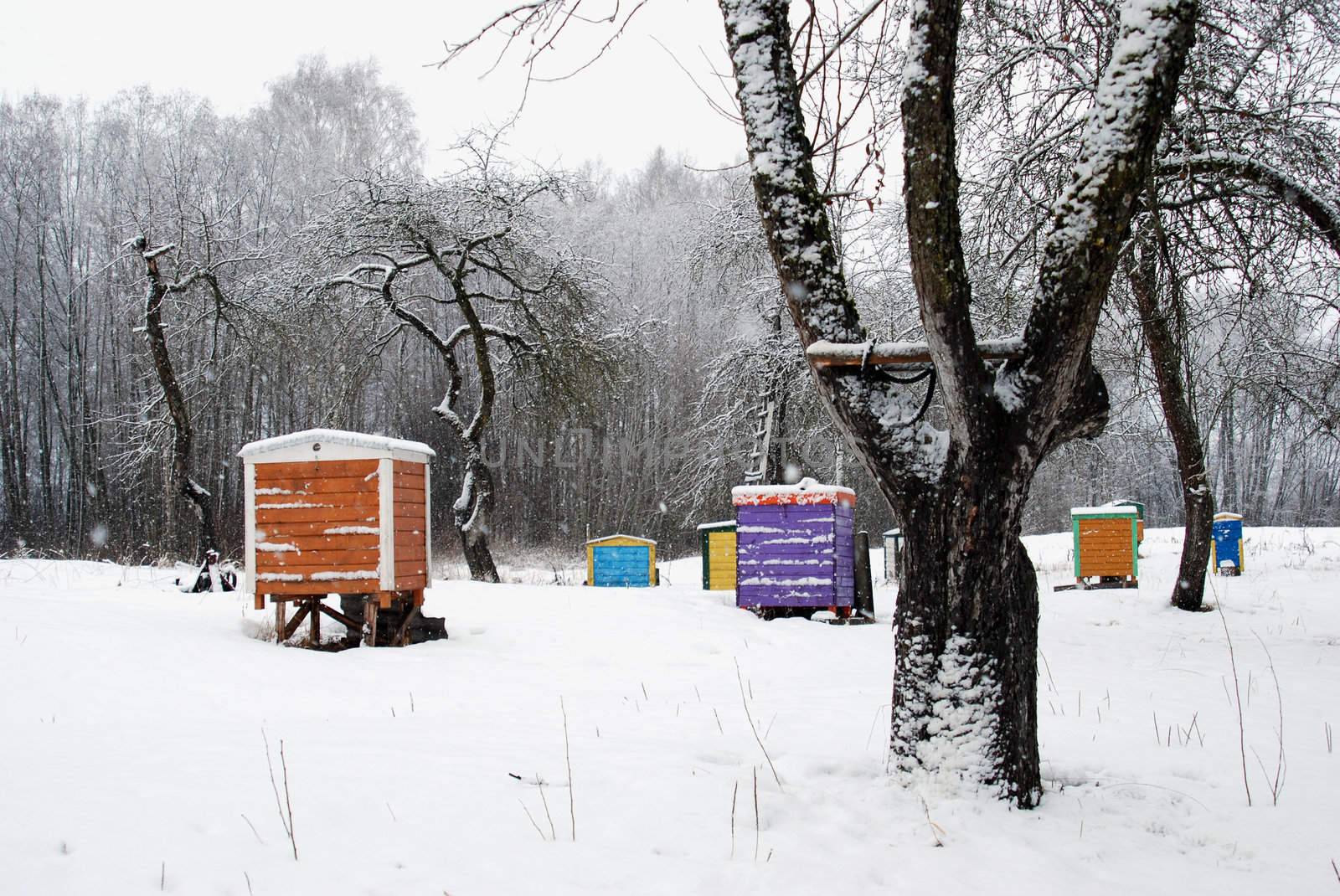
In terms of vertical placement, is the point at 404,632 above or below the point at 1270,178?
below

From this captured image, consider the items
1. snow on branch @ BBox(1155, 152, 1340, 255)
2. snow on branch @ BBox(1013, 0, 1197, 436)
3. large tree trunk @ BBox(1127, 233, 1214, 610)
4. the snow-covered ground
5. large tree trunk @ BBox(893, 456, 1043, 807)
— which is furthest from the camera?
large tree trunk @ BBox(1127, 233, 1214, 610)

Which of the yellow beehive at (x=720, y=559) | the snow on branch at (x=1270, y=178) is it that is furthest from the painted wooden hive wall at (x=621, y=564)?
the snow on branch at (x=1270, y=178)

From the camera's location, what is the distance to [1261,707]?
199 inches

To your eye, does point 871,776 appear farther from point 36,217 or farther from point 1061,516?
point 1061,516

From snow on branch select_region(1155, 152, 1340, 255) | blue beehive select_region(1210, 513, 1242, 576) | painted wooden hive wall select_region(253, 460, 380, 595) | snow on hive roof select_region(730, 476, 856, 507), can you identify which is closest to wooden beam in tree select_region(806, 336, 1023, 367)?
snow on branch select_region(1155, 152, 1340, 255)

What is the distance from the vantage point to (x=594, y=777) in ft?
10.8

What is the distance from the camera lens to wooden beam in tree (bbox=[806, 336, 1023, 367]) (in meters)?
3.05

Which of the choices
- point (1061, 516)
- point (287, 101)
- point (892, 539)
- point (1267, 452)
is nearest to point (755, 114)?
point (892, 539)

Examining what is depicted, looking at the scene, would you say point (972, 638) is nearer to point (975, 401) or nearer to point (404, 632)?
point (975, 401)

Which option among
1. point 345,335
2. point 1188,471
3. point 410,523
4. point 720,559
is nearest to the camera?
point 410,523

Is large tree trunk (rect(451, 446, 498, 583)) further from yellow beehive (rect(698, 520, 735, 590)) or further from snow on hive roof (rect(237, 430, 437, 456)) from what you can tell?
snow on hive roof (rect(237, 430, 437, 456))

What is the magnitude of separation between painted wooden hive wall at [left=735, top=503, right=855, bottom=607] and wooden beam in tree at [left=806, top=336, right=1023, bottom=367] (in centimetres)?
707

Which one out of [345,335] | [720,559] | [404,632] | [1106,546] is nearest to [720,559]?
[720,559]

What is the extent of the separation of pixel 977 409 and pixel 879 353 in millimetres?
376
